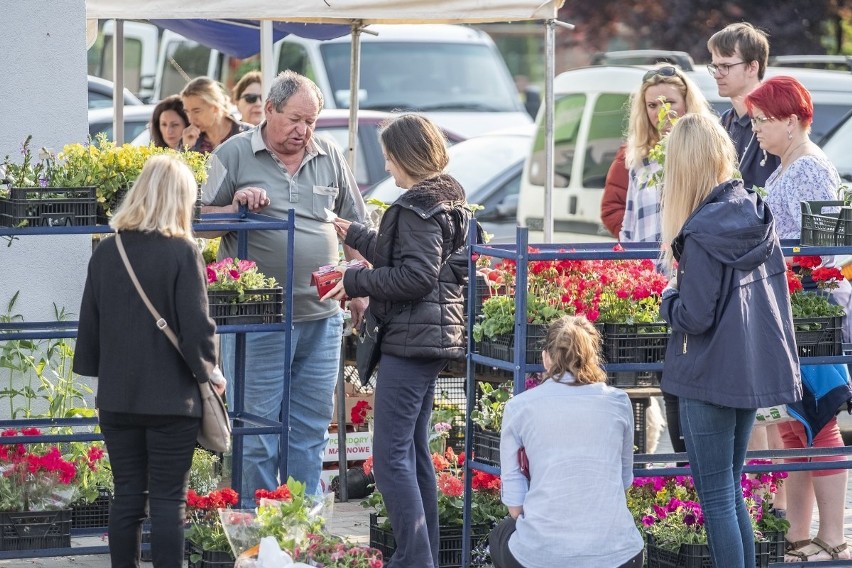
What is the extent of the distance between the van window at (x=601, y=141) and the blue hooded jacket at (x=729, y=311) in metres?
6.97

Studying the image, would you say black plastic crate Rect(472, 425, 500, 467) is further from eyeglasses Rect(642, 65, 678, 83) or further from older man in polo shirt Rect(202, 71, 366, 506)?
eyeglasses Rect(642, 65, 678, 83)

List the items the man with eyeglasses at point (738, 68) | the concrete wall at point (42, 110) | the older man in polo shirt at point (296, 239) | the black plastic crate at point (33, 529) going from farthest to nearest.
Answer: the man with eyeglasses at point (738, 68)
the concrete wall at point (42, 110)
the older man in polo shirt at point (296, 239)
the black plastic crate at point (33, 529)

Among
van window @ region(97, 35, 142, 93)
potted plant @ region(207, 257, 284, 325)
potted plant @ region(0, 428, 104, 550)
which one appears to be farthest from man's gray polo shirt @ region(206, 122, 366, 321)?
van window @ region(97, 35, 142, 93)

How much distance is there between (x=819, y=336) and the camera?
227 inches

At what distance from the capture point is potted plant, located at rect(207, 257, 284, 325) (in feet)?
19.3

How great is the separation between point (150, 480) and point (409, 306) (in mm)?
1165

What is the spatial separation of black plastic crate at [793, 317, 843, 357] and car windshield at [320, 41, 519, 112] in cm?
1006

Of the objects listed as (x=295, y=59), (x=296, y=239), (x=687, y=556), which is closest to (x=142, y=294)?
(x=296, y=239)

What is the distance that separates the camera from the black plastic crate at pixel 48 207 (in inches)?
220

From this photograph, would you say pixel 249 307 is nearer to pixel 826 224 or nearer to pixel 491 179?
pixel 826 224

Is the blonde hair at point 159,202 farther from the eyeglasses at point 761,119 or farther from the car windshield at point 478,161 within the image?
the car windshield at point 478,161

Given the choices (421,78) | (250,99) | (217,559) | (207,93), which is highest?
(421,78)

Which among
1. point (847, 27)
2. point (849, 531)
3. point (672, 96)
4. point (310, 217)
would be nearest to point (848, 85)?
point (672, 96)

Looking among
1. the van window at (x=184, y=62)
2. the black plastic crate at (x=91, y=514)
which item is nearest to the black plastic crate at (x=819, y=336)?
the black plastic crate at (x=91, y=514)
